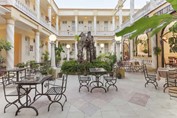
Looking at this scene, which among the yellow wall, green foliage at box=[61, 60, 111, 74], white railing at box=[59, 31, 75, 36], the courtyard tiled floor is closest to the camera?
the courtyard tiled floor

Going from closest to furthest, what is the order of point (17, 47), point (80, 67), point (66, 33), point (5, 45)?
point (5, 45) < point (80, 67) < point (17, 47) < point (66, 33)

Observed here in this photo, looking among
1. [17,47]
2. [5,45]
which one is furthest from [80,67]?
[17,47]

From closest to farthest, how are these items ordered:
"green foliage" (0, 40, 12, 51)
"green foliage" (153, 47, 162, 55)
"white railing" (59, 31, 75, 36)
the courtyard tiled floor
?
the courtyard tiled floor, "green foliage" (0, 40, 12, 51), "green foliage" (153, 47, 162, 55), "white railing" (59, 31, 75, 36)

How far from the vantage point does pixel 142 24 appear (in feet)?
3.16

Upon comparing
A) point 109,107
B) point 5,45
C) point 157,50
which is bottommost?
point 109,107

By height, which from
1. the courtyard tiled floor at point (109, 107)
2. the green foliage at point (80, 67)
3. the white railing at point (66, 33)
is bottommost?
Result: the courtyard tiled floor at point (109, 107)

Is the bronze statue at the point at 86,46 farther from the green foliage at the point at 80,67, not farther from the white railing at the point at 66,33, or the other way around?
the white railing at the point at 66,33

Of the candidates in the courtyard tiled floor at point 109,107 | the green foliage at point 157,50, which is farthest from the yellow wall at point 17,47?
the green foliage at point 157,50

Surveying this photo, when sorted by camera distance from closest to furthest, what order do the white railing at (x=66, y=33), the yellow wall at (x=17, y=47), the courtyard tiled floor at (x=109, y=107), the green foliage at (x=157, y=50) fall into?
the courtyard tiled floor at (x=109, y=107) → the green foliage at (x=157, y=50) → the yellow wall at (x=17, y=47) → the white railing at (x=66, y=33)

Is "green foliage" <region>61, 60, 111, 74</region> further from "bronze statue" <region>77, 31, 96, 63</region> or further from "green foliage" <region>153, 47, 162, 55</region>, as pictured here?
"green foliage" <region>153, 47, 162, 55</region>

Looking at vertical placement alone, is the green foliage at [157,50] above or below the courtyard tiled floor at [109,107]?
above

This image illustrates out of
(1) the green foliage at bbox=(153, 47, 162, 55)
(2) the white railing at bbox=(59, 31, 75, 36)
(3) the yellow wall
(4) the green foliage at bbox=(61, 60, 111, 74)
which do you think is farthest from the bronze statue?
(2) the white railing at bbox=(59, 31, 75, 36)

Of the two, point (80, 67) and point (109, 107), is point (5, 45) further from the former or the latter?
point (109, 107)

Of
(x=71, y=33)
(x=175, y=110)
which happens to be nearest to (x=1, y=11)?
(x=175, y=110)
